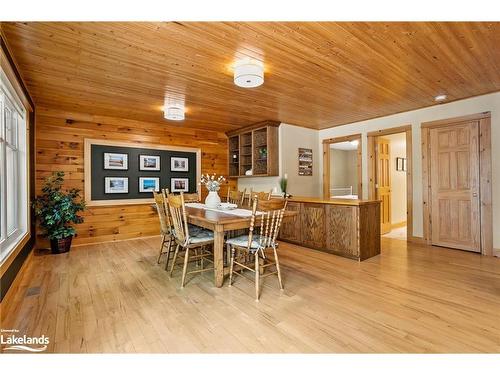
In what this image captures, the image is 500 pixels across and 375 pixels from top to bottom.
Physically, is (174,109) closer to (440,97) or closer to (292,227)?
(292,227)

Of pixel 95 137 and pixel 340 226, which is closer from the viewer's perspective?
pixel 340 226

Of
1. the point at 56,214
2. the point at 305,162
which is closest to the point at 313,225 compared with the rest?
the point at 305,162

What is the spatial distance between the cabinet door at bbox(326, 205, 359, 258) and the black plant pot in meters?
4.17

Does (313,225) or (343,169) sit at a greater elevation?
(343,169)

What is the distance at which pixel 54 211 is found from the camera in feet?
13.0

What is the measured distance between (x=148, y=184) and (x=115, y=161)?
0.75 m

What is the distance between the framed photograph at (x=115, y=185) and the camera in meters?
4.88

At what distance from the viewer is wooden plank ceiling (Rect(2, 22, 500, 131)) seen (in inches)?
85.9

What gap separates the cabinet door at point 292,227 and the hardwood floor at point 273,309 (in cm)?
102

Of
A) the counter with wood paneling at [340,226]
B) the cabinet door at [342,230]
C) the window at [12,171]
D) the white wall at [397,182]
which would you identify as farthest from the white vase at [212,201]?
the white wall at [397,182]

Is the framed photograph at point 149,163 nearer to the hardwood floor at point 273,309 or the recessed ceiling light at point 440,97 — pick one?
the hardwood floor at point 273,309

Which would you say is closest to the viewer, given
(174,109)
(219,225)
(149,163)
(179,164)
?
(219,225)

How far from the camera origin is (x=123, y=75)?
9.93 feet

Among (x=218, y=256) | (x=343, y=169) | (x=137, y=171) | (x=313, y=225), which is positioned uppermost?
(x=343, y=169)
